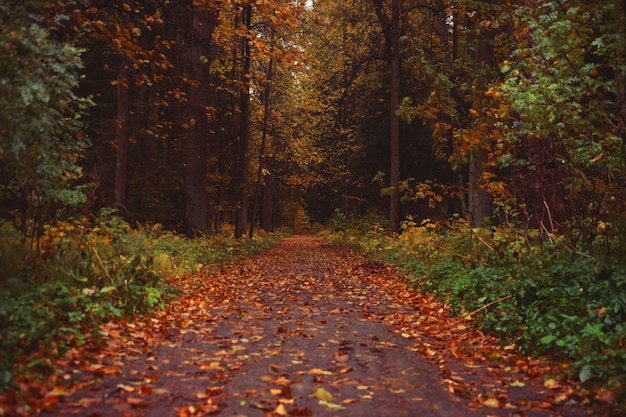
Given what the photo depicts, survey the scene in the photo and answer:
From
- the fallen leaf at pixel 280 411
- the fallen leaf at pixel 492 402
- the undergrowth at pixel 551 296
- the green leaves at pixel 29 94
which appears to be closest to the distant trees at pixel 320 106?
the green leaves at pixel 29 94

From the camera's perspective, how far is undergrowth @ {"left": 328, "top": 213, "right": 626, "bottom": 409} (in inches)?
178

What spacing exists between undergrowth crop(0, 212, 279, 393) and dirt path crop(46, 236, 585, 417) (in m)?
0.28

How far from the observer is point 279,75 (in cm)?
2808

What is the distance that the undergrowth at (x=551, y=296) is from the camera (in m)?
4.52

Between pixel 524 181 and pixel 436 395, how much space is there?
6.14 metres

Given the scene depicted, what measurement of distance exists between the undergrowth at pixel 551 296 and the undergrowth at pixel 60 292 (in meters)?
4.71

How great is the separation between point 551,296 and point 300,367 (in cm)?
309

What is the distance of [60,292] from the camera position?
17.6 ft

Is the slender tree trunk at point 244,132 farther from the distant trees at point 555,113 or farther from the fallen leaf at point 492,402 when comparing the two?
the fallen leaf at point 492,402

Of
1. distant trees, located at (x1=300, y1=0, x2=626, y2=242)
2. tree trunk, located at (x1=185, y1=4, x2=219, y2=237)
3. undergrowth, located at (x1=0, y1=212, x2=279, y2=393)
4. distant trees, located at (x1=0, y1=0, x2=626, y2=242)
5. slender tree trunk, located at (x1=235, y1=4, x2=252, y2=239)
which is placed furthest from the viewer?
slender tree trunk, located at (x1=235, y1=4, x2=252, y2=239)

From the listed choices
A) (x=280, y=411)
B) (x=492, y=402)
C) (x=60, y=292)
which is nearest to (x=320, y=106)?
(x=60, y=292)

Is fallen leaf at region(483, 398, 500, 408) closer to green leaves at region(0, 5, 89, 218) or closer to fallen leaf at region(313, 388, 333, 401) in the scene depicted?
fallen leaf at region(313, 388, 333, 401)

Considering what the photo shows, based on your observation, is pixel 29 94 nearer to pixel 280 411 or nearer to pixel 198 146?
pixel 280 411

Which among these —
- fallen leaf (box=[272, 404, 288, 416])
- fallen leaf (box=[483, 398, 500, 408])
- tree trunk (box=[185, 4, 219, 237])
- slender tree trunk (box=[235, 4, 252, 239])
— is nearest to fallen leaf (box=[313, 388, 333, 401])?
fallen leaf (box=[272, 404, 288, 416])
